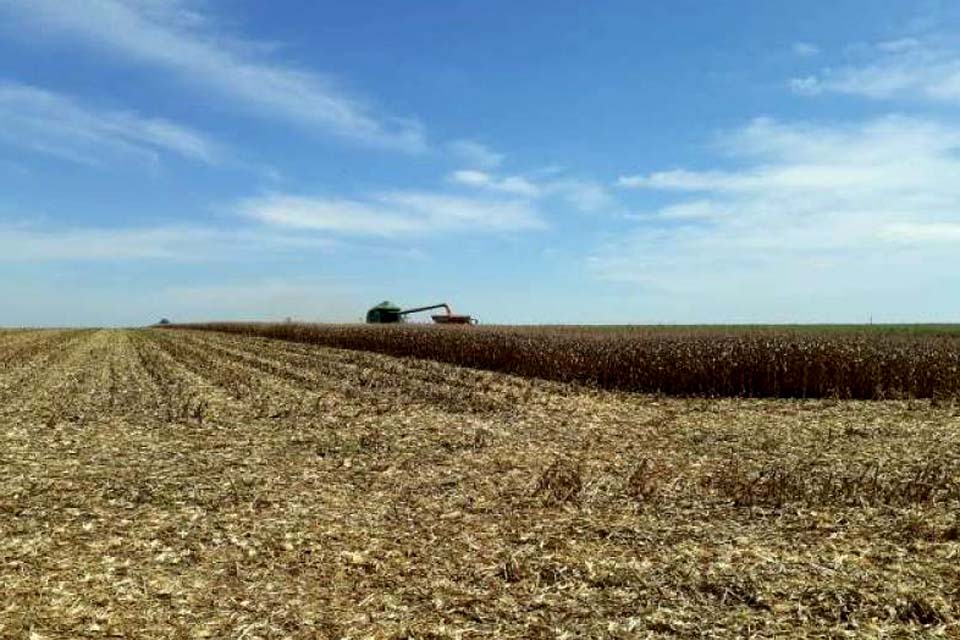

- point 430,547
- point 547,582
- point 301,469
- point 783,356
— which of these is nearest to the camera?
point 547,582

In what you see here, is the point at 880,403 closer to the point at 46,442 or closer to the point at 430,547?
the point at 430,547

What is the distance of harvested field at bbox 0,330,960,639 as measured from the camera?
6.66 metres

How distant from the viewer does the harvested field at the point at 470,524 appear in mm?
6660

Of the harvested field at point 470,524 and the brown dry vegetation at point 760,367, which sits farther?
the brown dry vegetation at point 760,367

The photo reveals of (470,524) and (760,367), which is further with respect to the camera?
(760,367)

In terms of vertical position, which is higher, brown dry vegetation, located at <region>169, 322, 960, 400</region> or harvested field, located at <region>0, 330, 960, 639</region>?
brown dry vegetation, located at <region>169, 322, 960, 400</region>

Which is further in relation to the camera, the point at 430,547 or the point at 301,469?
the point at 301,469

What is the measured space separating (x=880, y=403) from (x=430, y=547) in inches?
629

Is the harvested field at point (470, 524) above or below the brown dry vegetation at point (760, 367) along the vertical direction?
below

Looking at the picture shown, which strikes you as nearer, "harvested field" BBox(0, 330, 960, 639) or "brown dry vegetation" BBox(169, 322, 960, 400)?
"harvested field" BBox(0, 330, 960, 639)

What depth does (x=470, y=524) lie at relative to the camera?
925cm

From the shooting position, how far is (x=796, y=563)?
7.67 meters

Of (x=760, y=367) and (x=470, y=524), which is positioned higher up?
(x=760, y=367)

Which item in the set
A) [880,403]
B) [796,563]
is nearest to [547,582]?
[796,563]
